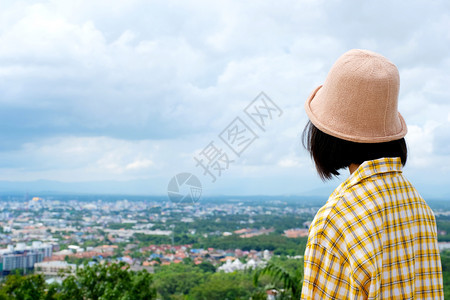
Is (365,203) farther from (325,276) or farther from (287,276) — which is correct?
(287,276)

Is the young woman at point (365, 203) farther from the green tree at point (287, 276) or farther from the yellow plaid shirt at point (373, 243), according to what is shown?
the green tree at point (287, 276)

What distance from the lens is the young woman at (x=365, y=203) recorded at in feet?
1.87

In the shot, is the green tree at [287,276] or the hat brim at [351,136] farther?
the green tree at [287,276]

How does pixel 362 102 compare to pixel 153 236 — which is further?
pixel 153 236

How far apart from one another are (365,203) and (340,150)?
0.43 ft

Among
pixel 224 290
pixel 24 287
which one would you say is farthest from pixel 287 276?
pixel 24 287

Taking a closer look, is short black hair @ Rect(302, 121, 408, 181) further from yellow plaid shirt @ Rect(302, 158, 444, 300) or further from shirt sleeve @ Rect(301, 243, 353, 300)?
shirt sleeve @ Rect(301, 243, 353, 300)

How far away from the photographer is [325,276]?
570 mm

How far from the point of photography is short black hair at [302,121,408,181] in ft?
2.28

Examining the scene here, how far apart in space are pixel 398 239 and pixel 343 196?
0.38 feet

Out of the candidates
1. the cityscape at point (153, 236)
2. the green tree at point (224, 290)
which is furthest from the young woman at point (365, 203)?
the green tree at point (224, 290)

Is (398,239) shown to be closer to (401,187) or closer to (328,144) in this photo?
(401,187)

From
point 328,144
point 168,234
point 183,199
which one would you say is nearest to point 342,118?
point 328,144

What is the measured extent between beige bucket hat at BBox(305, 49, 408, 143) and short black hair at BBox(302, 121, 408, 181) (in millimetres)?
22
